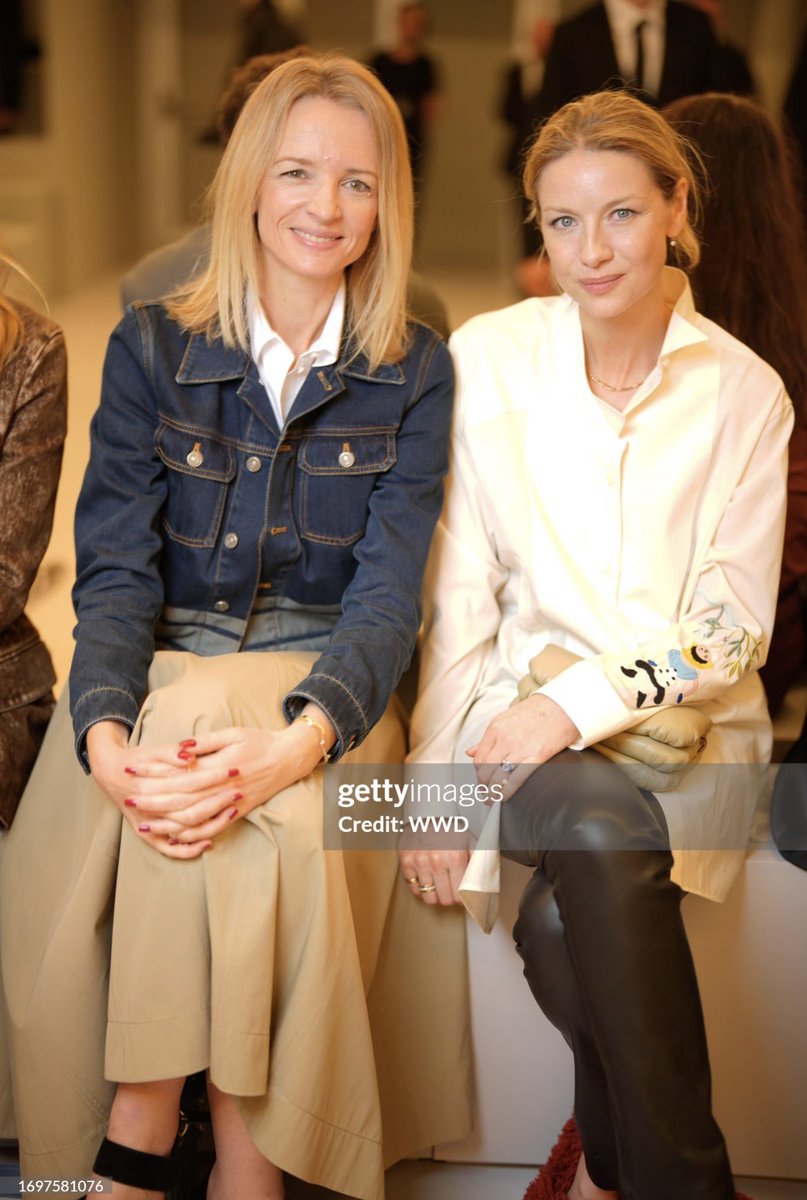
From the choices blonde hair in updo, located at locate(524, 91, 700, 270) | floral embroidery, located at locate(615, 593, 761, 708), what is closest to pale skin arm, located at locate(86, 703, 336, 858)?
floral embroidery, located at locate(615, 593, 761, 708)

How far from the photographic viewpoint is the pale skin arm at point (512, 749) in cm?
152

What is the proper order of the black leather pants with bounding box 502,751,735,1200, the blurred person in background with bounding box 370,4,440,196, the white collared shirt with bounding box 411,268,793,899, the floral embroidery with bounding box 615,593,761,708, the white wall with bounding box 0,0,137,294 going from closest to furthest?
the black leather pants with bounding box 502,751,735,1200
the floral embroidery with bounding box 615,593,761,708
the white collared shirt with bounding box 411,268,793,899
the blurred person in background with bounding box 370,4,440,196
the white wall with bounding box 0,0,137,294

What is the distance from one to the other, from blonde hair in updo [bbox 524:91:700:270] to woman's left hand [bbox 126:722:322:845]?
0.80 m

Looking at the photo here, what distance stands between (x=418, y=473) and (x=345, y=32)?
4242 mm

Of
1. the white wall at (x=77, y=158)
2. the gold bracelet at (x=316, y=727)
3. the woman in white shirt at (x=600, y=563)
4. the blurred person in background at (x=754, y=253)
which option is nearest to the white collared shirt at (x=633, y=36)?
the blurred person in background at (x=754, y=253)

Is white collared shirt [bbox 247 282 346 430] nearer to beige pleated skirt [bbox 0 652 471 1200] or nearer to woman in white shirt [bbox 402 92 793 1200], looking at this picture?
woman in white shirt [bbox 402 92 793 1200]

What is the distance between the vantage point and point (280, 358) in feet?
5.56

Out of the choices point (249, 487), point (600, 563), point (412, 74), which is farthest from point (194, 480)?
point (412, 74)

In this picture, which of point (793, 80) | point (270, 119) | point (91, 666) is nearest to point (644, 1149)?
point (91, 666)

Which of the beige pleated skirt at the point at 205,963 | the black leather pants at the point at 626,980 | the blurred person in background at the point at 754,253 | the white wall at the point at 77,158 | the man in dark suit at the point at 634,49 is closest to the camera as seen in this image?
the black leather pants at the point at 626,980

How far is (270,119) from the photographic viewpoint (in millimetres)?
1618

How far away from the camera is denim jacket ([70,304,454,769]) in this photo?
5.41 ft

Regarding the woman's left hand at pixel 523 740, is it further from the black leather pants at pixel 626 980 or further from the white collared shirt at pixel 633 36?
the white collared shirt at pixel 633 36

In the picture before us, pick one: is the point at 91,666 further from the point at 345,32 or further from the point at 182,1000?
the point at 345,32
